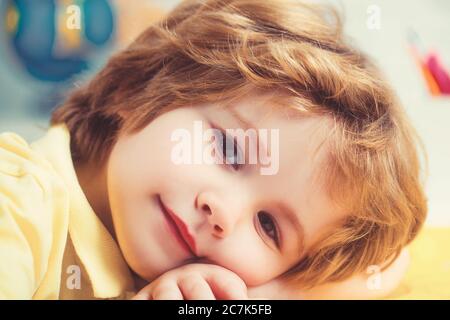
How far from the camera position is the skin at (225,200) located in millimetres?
948

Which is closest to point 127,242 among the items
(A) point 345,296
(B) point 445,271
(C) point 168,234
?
(C) point 168,234

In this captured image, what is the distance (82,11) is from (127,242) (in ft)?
1.31

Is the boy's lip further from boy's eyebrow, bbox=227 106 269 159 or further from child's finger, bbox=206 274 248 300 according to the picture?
boy's eyebrow, bbox=227 106 269 159

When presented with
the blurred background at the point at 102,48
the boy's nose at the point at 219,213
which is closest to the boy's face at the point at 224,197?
the boy's nose at the point at 219,213

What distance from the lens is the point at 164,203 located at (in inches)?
37.9

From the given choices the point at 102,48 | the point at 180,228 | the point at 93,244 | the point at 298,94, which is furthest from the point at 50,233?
the point at 298,94

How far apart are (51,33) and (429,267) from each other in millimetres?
763

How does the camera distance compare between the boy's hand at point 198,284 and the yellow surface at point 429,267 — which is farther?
the yellow surface at point 429,267

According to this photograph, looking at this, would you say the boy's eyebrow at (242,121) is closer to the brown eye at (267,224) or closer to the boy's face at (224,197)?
the boy's face at (224,197)

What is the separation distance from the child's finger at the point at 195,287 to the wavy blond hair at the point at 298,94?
0.15m

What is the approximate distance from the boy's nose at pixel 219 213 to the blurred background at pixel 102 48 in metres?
0.31

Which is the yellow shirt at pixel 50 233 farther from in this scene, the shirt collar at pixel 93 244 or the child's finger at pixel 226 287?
the child's finger at pixel 226 287

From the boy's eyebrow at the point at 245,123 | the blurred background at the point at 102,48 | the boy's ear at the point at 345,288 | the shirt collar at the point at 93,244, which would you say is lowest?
the boy's ear at the point at 345,288

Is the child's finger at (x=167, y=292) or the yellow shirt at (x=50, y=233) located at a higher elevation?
the yellow shirt at (x=50, y=233)
